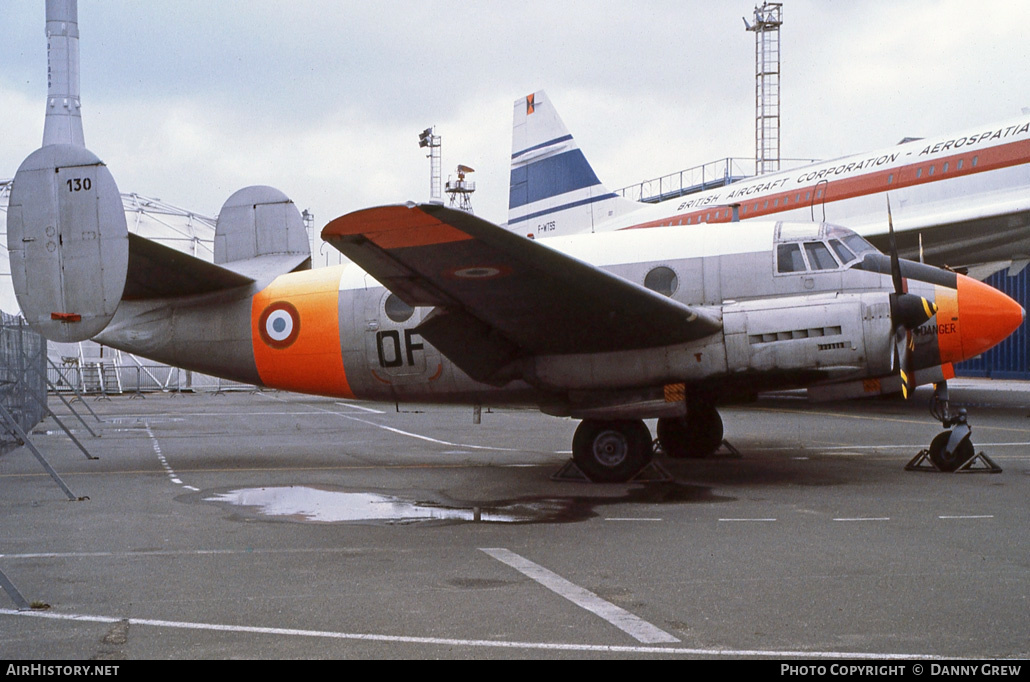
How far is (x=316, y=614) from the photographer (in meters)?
5.95

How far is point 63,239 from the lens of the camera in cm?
1126

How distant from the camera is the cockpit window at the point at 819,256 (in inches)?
486

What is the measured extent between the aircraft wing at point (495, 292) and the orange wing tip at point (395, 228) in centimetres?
1

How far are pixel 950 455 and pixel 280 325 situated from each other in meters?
10.1

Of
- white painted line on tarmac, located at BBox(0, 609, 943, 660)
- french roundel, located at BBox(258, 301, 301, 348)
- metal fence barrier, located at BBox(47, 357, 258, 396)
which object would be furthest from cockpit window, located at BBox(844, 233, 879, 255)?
metal fence barrier, located at BBox(47, 357, 258, 396)

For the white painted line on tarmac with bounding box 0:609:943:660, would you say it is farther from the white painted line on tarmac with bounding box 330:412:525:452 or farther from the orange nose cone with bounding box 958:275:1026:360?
the white painted line on tarmac with bounding box 330:412:525:452

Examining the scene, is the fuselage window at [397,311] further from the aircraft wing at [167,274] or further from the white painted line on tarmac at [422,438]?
the white painted line on tarmac at [422,438]

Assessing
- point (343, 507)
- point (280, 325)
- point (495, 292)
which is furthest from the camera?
point (280, 325)

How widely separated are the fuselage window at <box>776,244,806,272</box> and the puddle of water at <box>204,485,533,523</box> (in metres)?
5.22

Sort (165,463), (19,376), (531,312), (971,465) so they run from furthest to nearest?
Result: 1. (19,376)
2. (165,463)
3. (971,465)
4. (531,312)

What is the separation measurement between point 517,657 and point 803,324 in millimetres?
7791

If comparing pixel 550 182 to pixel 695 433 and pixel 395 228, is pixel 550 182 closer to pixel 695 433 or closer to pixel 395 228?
pixel 695 433

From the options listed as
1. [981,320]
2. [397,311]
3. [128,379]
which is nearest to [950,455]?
[981,320]

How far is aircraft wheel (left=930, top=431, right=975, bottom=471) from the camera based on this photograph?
12773mm
